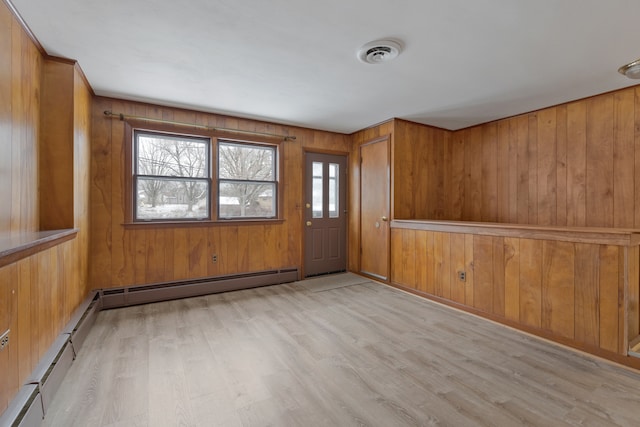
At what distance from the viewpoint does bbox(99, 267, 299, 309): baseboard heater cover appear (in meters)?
3.45

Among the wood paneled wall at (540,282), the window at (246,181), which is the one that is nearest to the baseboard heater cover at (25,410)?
the window at (246,181)

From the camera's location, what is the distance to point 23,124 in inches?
83.2

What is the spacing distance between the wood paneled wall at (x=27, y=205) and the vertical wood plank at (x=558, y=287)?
389 centimetres

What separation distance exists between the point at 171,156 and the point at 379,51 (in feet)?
9.61

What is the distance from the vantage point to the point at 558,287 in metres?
2.60

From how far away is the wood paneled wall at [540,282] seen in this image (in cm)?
230

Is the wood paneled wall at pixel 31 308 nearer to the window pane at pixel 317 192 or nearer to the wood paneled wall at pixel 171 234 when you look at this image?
the wood paneled wall at pixel 171 234

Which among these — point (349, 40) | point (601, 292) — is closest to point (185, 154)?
point (349, 40)

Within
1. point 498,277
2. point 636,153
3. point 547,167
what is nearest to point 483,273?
point 498,277

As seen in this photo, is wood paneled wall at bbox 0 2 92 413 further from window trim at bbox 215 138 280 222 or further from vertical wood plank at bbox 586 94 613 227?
vertical wood plank at bbox 586 94 613 227

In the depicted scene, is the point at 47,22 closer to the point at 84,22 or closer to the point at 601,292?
the point at 84,22

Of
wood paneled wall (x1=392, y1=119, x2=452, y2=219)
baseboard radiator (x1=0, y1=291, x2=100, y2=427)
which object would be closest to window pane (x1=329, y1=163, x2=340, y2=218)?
wood paneled wall (x1=392, y1=119, x2=452, y2=219)

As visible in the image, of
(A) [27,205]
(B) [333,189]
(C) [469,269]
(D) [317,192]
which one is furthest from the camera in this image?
(B) [333,189]

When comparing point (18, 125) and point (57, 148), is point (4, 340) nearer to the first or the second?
point (18, 125)
